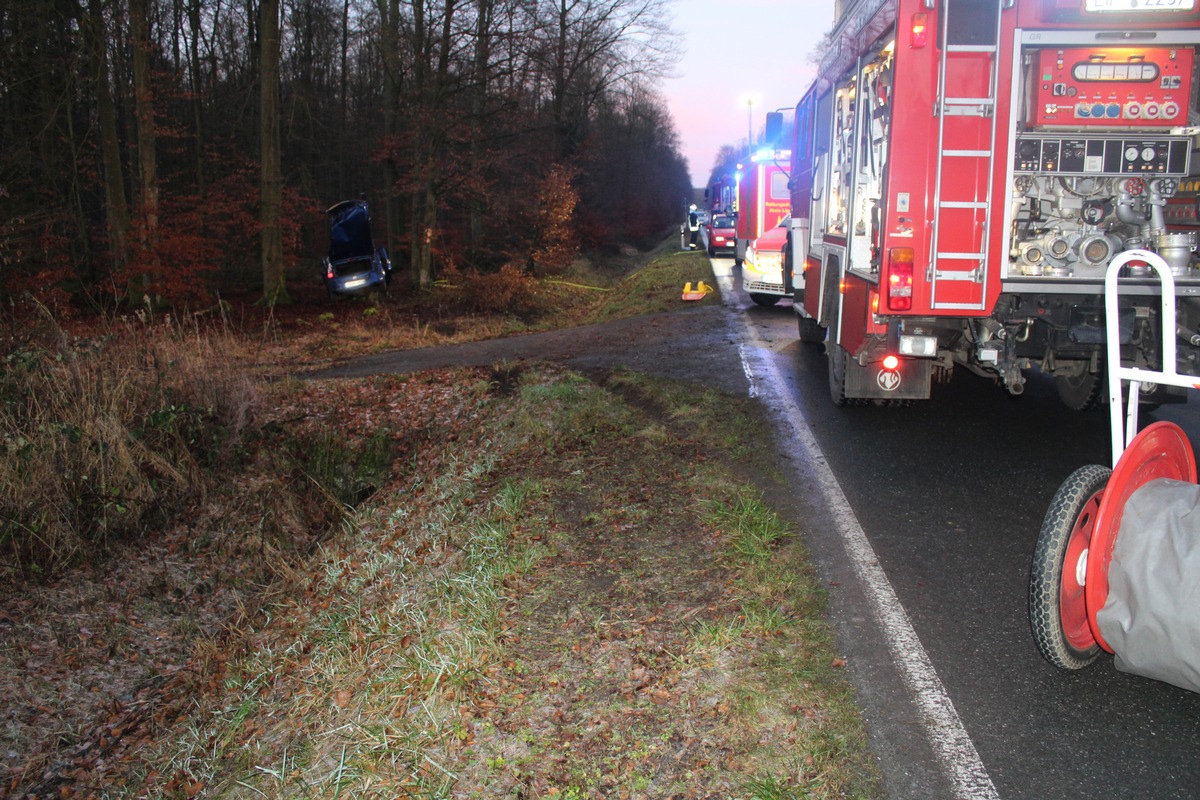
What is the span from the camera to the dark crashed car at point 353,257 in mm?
20844

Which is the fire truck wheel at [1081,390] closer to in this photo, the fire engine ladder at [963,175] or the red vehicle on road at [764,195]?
the fire engine ladder at [963,175]

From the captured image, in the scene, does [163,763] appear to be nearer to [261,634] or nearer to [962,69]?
[261,634]

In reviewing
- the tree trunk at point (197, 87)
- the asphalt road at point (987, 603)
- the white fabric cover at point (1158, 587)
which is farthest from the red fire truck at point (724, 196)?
the white fabric cover at point (1158, 587)

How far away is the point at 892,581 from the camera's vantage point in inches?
194

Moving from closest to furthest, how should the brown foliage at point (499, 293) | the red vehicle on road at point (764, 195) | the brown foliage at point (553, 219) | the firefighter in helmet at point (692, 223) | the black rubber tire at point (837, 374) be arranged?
1. the black rubber tire at point (837, 374)
2. the brown foliage at point (499, 293)
3. the red vehicle on road at point (764, 195)
4. the brown foliage at point (553, 219)
5. the firefighter in helmet at point (692, 223)

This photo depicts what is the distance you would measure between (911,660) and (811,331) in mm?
8683

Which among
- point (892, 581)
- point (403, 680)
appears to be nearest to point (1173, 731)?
point (892, 581)

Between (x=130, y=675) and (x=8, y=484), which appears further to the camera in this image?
(x=8, y=484)

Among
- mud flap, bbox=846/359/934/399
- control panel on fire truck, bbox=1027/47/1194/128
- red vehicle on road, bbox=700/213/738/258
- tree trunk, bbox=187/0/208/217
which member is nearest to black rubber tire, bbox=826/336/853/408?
mud flap, bbox=846/359/934/399

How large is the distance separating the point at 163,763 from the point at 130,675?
1718mm

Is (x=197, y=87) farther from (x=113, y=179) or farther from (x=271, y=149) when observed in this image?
(x=113, y=179)

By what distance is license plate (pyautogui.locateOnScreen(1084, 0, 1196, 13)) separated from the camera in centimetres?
610

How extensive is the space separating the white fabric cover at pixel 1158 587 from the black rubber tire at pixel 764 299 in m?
13.7

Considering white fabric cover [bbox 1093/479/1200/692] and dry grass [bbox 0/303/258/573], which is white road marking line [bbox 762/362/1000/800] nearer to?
white fabric cover [bbox 1093/479/1200/692]
